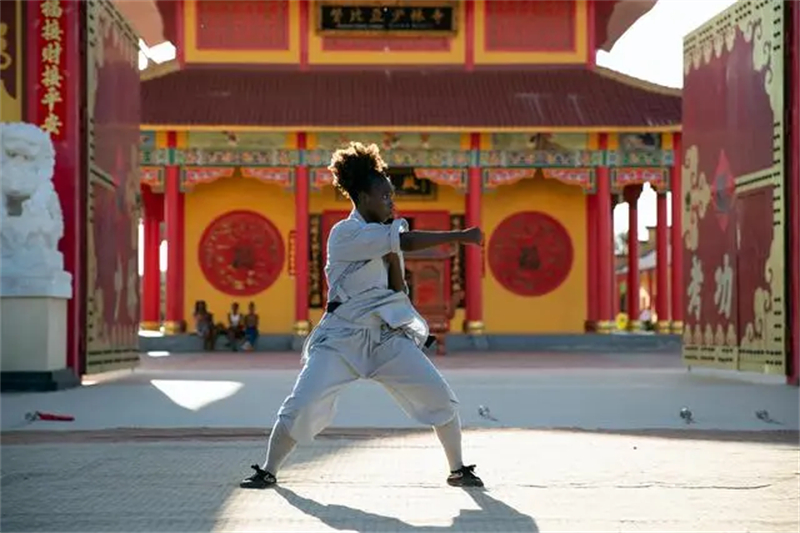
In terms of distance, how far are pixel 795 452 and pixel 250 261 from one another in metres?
18.9

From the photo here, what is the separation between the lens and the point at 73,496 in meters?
4.88

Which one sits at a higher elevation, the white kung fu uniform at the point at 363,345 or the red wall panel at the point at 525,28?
the red wall panel at the point at 525,28

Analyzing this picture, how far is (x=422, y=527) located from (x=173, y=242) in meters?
20.0

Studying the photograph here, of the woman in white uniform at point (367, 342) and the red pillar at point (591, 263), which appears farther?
the red pillar at point (591, 263)

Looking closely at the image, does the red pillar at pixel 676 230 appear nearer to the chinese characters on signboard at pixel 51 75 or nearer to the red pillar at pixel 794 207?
the red pillar at pixel 794 207

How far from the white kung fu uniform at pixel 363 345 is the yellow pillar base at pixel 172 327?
18657 mm

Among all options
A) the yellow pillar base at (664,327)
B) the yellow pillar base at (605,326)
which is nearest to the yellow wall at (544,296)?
the yellow pillar base at (605,326)

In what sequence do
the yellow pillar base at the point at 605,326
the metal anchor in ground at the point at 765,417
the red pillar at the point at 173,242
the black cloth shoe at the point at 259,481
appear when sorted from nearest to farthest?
the black cloth shoe at the point at 259,481 → the metal anchor in ground at the point at 765,417 → the red pillar at the point at 173,242 → the yellow pillar base at the point at 605,326

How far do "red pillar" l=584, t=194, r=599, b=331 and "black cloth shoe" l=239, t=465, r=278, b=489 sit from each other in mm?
19288

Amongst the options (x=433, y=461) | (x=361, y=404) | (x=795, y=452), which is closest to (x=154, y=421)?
(x=361, y=404)

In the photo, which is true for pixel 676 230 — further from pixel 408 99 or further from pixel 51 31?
pixel 51 31

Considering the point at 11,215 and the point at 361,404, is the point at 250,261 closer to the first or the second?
the point at 11,215

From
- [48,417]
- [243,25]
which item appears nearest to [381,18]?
[243,25]

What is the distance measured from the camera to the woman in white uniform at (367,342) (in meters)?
5.09
